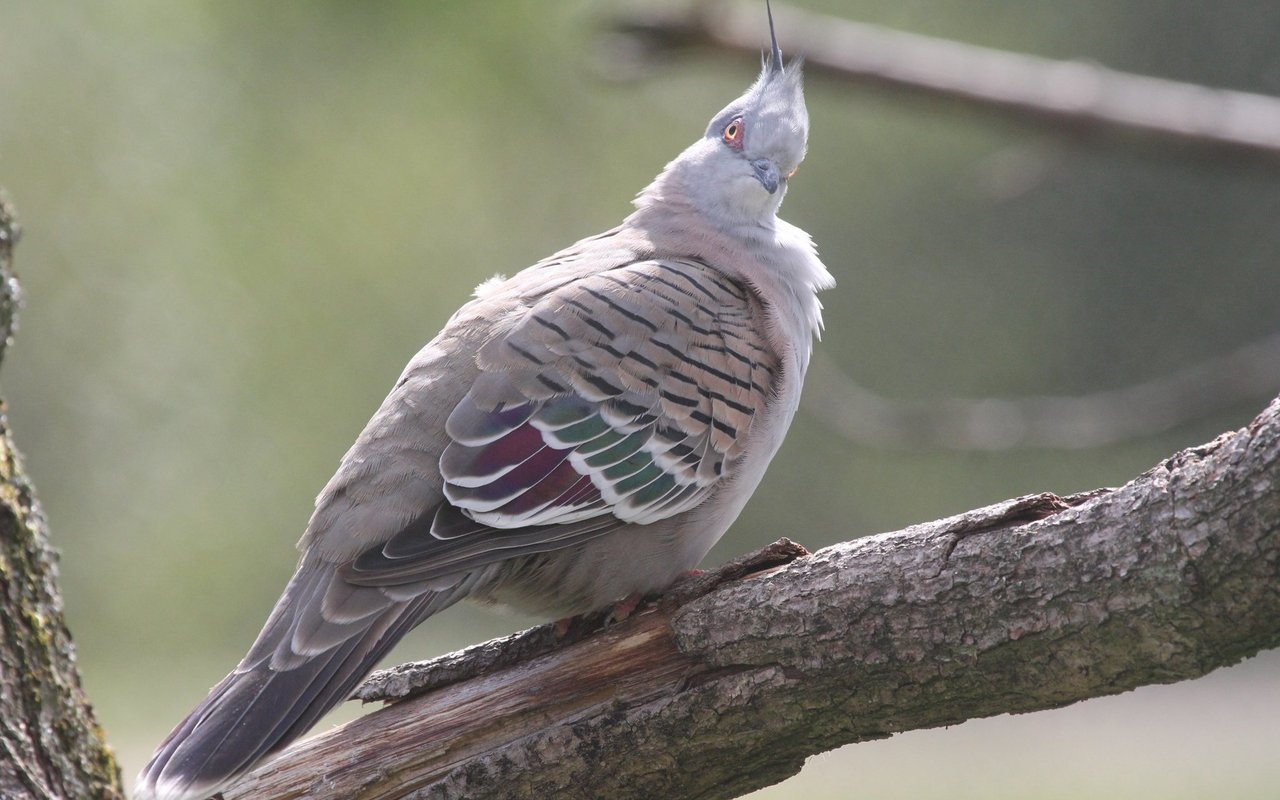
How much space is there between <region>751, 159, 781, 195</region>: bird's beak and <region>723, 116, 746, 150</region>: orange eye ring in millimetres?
99

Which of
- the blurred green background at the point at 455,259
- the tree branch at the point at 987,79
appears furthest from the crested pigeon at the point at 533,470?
the blurred green background at the point at 455,259

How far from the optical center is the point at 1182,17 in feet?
31.1

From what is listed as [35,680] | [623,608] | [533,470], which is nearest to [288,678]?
[35,680]

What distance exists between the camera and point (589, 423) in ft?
9.96

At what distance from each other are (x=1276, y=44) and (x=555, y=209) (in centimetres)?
511

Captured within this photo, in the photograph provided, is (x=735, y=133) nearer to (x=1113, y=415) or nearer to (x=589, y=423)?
(x=589, y=423)

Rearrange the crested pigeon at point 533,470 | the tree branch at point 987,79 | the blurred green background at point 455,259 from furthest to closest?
the blurred green background at point 455,259 < the tree branch at point 987,79 < the crested pigeon at point 533,470

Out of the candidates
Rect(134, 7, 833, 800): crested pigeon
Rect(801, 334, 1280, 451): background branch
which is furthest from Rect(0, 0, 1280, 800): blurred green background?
Rect(134, 7, 833, 800): crested pigeon

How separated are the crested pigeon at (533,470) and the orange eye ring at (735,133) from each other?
0.56 metres

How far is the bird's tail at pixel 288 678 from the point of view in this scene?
2.45 metres

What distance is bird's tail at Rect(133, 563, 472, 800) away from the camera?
2451 millimetres

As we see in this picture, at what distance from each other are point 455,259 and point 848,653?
19.0 ft

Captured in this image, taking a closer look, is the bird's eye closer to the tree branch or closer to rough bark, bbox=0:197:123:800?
the tree branch

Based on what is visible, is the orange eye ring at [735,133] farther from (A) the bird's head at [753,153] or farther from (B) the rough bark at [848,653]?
(B) the rough bark at [848,653]
